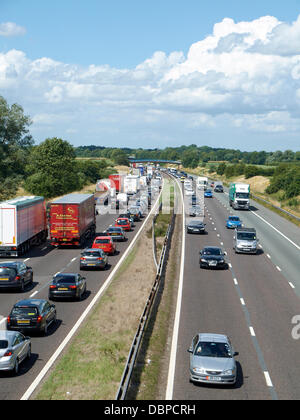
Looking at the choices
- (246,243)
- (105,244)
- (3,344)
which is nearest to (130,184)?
(246,243)

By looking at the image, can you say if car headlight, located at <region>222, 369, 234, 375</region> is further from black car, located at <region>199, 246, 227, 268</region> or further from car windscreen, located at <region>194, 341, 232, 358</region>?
black car, located at <region>199, 246, 227, 268</region>

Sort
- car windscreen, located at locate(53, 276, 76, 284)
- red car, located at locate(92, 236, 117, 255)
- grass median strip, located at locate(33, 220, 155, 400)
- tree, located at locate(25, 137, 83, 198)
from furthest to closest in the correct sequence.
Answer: tree, located at locate(25, 137, 83, 198) < red car, located at locate(92, 236, 117, 255) < car windscreen, located at locate(53, 276, 76, 284) < grass median strip, located at locate(33, 220, 155, 400)

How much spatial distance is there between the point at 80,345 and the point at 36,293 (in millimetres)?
9403

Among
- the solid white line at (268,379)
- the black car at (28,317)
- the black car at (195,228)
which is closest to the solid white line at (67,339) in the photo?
the black car at (28,317)

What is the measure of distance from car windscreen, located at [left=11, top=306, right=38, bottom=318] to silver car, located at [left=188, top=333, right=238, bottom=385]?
22.9ft

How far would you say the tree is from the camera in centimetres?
10306

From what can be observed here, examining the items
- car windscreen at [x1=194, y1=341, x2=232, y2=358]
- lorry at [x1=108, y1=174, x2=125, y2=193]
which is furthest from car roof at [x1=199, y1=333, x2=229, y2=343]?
lorry at [x1=108, y1=174, x2=125, y2=193]

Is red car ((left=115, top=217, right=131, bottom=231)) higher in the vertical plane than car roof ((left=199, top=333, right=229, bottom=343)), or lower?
lower

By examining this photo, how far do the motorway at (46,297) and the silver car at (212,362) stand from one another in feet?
17.3

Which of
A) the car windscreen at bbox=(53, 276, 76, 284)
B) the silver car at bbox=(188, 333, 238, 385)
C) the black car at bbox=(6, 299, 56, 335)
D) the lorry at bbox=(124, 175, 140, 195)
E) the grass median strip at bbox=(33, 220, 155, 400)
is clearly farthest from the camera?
the lorry at bbox=(124, 175, 140, 195)

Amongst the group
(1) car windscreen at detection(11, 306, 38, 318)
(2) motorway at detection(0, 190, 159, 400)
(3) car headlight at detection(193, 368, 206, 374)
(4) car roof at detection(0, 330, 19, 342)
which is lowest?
(2) motorway at detection(0, 190, 159, 400)

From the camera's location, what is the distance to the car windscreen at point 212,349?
19.2 m
